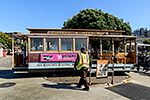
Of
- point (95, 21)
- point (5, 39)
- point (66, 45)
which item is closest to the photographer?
point (66, 45)

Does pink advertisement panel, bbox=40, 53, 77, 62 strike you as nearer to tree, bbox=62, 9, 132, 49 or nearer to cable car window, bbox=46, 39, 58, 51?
cable car window, bbox=46, 39, 58, 51

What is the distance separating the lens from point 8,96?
4.82 metres

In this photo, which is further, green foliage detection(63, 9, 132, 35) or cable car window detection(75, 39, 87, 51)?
green foliage detection(63, 9, 132, 35)

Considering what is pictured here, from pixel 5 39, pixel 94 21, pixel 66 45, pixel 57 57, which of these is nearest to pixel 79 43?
pixel 66 45

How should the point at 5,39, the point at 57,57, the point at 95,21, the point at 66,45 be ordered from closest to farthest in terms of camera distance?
the point at 57,57 → the point at 66,45 → the point at 95,21 → the point at 5,39

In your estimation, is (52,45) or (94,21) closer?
(52,45)

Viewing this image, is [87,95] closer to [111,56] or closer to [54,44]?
[54,44]

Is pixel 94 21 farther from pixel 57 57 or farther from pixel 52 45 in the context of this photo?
pixel 57 57

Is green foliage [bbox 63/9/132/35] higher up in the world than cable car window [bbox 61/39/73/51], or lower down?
higher up

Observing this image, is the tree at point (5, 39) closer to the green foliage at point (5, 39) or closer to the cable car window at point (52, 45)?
the green foliage at point (5, 39)

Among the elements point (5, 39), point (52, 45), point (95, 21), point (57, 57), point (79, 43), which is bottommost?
point (57, 57)

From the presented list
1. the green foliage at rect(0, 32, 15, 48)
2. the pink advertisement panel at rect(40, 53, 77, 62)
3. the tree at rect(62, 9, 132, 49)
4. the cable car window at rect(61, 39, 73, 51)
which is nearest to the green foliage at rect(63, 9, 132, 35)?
the tree at rect(62, 9, 132, 49)

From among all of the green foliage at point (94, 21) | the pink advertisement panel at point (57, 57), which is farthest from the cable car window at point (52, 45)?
the green foliage at point (94, 21)

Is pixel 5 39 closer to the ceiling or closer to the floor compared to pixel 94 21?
closer to the floor
